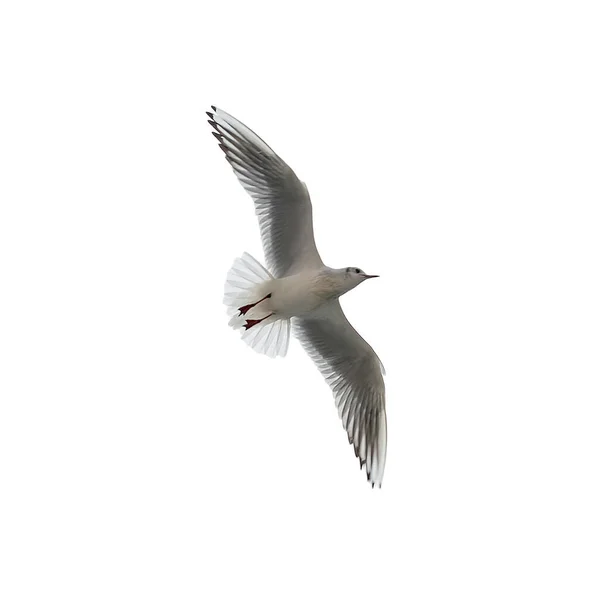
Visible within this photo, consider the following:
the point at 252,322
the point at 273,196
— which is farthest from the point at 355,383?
the point at 273,196

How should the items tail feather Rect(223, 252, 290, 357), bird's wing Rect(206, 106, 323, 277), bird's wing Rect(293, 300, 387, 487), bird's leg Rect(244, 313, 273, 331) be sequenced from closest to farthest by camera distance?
bird's wing Rect(206, 106, 323, 277) → tail feather Rect(223, 252, 290, 357) → bird's leg Rect(244, 313, 273, 331) → bird's wing Rect(293, 300, 387, 487)

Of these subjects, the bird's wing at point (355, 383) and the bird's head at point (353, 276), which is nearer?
the bird's head at point (353, 276)

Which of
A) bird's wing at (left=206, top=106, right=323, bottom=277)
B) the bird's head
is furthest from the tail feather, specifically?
the bird's head

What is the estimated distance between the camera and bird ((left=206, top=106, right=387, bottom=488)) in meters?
6.79

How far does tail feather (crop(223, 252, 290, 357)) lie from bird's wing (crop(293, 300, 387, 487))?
0.21 meters

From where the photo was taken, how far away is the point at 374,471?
287 inches

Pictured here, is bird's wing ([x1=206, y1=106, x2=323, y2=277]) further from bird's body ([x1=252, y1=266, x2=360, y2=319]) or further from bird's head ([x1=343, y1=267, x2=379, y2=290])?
bird's head ([x1=343, y1=267, x2=379, y2=290])

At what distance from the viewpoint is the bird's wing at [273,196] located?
22.1ft

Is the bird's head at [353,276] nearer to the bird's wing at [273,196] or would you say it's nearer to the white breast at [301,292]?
the white breast at [301,292]

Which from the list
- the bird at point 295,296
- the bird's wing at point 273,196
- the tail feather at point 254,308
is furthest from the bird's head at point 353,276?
the tail feather at point 254,308

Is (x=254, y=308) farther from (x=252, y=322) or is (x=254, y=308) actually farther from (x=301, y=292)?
(x=301, y=292)

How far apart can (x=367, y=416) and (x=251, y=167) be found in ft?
5.44

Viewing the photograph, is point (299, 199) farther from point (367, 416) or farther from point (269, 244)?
point (367, 416)

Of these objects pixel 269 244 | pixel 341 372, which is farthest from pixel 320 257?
pixel 341 372
